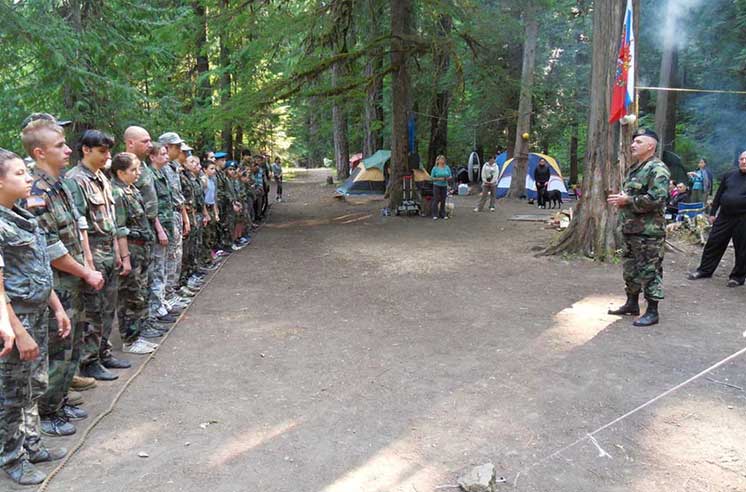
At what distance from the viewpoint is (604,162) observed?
8891mm

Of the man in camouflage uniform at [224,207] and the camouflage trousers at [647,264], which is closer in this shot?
the camouflage trousers at [647,264]

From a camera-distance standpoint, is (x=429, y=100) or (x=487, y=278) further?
(x=429, y=100)

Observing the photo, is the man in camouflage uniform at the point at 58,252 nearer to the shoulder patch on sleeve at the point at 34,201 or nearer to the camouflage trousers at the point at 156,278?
the shoulder patch on sleeve at the point at 34,201

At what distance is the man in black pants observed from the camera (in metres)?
7.26

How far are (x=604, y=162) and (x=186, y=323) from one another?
6766 millimetres

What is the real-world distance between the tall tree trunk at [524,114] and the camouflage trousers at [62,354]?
1569 cm

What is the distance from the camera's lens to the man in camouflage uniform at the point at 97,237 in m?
4.12

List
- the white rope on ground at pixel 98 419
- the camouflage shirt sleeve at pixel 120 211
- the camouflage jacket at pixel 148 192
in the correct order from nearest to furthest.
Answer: the white rope on ground at pixel 98 419
the camouflage shirt sleeve at pixel 120 211
the camouflage jacket at pixel 148 192

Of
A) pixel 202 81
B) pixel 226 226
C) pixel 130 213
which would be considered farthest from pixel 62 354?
pixel 202 81

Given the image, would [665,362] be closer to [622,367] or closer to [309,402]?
[622,367]

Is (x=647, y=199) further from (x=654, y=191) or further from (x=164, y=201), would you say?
(x=164, y=201)

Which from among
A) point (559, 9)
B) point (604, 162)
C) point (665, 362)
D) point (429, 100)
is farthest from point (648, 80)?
point (665, 362)

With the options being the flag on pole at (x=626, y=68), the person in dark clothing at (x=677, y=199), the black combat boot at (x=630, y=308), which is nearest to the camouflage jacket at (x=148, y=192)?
the black combat boot at (x=630, y=308)

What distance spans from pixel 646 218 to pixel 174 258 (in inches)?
199
